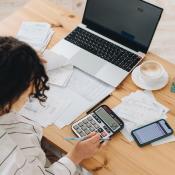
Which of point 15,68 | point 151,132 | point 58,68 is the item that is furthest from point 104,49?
point 15,68

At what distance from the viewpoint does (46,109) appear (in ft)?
4.52

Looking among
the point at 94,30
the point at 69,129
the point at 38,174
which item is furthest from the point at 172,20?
the point at 38,174

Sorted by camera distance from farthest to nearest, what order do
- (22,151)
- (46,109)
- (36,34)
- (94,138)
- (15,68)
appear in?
(36,34) → (46,109) → (94,138) → (22,151) → (15,68)

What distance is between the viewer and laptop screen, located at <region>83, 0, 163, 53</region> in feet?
4.64

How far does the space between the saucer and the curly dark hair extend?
0.45 meters

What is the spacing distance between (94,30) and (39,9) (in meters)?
0.29

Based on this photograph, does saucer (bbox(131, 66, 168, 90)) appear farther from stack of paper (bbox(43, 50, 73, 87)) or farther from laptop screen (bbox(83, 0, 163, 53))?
stack of paper (bbox(43, 50, 73, 87))

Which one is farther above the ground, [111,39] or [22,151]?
[111,39]

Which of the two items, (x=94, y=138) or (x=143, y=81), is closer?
(x=94, y=138)

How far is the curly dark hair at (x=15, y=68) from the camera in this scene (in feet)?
3.39

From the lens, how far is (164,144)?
1.26 m

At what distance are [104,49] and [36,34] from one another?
12.1 inches

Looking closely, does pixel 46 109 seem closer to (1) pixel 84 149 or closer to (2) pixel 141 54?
(1) pixel 84 149

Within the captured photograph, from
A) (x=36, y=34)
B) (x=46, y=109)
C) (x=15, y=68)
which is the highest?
(x=15, y=68)
